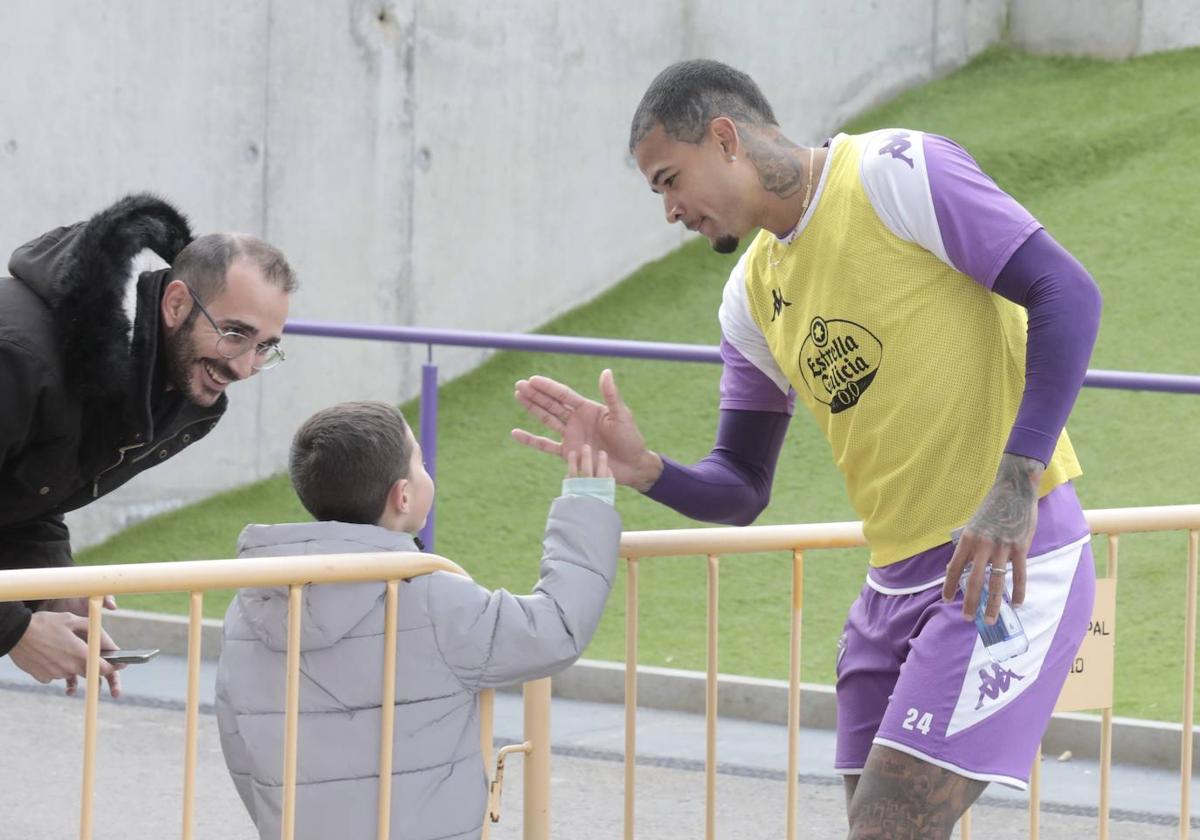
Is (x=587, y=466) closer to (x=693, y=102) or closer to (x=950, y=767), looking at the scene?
(x=693, y=102)

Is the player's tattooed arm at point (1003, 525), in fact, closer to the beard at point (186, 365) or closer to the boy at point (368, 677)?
the boy at point (368, 677)

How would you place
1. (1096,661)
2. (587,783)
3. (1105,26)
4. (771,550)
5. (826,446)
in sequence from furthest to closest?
(1105,26) < (826,446) < (587,783) < (1096,661) < (771,550)

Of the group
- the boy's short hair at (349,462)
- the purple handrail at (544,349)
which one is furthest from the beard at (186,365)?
the purple handrail at (544,349)

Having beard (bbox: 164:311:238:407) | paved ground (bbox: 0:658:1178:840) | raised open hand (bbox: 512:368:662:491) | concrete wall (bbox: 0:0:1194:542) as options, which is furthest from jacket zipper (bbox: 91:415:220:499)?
concrete wall (bbox: 0:0:1194:542)

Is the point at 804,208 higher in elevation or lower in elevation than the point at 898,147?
lower

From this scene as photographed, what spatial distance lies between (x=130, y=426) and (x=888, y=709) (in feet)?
4.97

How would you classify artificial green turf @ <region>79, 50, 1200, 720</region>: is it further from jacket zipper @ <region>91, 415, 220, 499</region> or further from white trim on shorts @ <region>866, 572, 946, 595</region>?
jacket zipper @ <region>91, 415, 220, 499</region>

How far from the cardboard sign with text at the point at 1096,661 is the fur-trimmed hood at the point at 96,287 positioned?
2018mm

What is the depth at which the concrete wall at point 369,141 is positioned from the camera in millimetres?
9531

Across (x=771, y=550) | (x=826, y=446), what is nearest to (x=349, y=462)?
(x=771, y=550)

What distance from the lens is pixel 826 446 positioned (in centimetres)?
1038

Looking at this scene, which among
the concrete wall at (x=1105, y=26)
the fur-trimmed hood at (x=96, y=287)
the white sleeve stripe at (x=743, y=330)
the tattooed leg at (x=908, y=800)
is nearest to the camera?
the tattooed leg at (x=908, y=800)

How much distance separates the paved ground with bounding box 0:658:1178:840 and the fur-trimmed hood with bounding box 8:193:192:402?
8.15 ft

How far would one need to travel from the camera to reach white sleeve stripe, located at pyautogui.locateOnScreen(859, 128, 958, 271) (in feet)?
9.93
